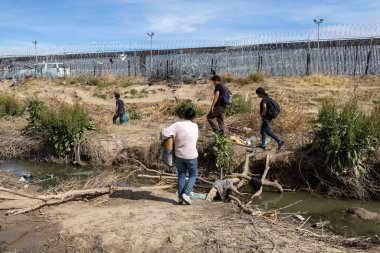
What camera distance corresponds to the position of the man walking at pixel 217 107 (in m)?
11.8

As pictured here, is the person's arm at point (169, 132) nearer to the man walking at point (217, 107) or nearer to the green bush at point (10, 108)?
the man walking at point (217, 107)

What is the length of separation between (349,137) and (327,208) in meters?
1.64

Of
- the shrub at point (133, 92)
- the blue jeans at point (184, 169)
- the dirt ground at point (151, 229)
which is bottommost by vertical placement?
the dirt ground at point (151, 229)

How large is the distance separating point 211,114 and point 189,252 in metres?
6.46

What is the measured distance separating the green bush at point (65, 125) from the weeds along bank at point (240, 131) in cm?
3

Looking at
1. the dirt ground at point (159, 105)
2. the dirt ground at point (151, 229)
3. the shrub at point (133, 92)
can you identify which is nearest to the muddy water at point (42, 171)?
the dirt ground at point (159, 105)

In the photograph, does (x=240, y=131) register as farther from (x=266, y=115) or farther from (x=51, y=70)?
(x=51, y=70)

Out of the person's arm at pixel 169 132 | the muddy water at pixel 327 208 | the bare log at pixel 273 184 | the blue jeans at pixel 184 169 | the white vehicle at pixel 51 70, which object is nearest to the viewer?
the person's arm at pixel 169 132

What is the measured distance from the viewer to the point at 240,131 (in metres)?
14.5

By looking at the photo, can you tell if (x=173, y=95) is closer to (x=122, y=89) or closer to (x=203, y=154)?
(x=122, y=89)

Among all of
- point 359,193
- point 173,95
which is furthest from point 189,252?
point 173,95

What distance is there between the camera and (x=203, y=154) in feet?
40.0

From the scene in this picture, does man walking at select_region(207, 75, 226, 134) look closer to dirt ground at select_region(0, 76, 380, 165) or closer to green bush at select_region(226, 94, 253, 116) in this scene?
dirt ground at select_region(0, 76, 380, 165)

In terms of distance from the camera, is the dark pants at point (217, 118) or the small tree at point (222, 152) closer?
the small tree at point (222, 152)
